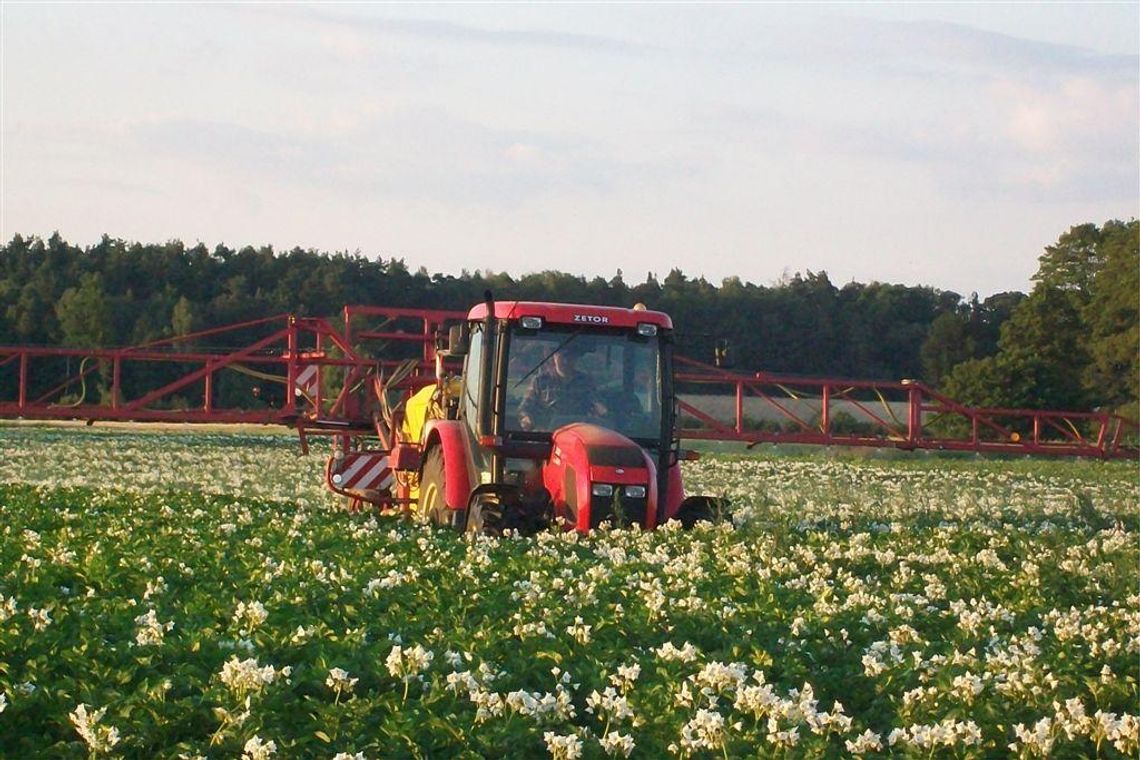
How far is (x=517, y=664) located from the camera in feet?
24.7

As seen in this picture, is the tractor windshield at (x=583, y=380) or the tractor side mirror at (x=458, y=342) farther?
the tractor side mirror at (x=458, y=342)

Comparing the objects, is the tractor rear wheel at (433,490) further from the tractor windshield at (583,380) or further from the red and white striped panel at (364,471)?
the red and white striped panel at (364,471)

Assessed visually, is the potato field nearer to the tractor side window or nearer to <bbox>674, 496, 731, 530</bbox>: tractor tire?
A: <bbox>674, 496, 731, 530</bbox>: tractor tire

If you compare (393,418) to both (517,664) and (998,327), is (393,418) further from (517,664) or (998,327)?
(998,327)

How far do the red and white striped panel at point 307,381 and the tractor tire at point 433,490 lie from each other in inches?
241

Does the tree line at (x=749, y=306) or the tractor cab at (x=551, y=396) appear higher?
the tree line at (x=749, y=306)

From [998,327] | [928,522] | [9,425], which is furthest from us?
[998,327]

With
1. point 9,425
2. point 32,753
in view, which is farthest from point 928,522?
point 9,425

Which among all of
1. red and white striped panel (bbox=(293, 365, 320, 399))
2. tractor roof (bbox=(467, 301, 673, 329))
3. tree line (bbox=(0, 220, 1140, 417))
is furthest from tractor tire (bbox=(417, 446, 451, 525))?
tree line (bbox=(0, 220, 1140, 417))

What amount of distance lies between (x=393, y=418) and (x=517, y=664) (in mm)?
12138

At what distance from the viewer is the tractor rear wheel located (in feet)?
51.0

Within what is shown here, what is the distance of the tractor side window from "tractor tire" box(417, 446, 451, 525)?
25.1 inches

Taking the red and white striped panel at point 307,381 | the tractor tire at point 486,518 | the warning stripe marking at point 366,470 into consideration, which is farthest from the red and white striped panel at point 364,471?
the tractor tire at point 486,518

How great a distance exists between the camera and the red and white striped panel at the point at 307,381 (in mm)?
22406
